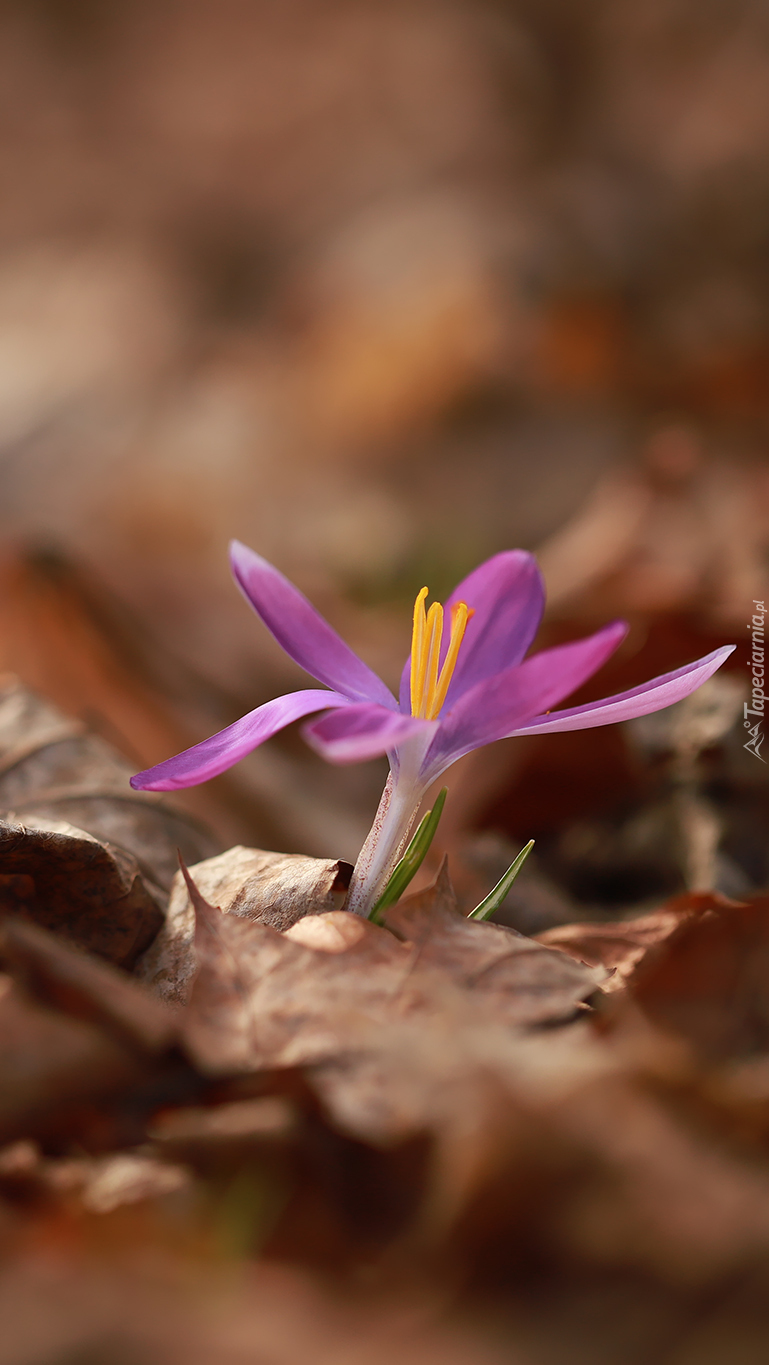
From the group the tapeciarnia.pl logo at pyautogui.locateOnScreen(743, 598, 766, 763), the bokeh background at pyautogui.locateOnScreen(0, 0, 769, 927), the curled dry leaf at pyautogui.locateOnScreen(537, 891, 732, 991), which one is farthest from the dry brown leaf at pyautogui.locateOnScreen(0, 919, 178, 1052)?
the tapeciarnia.pl logo at pyautogui.locateOnScreen(743, 598, 766, 763)

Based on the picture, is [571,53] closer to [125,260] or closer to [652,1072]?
[125,260]

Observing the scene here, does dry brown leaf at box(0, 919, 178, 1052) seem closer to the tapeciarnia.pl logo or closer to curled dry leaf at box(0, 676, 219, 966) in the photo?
curled dry leaf at box(0, 676, 219, 966)

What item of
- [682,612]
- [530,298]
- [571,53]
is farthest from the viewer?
[571,53]

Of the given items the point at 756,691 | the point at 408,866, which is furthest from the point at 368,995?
the point at 756,691

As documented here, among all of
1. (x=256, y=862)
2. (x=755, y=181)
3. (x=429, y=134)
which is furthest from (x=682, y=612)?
(x=429, y=134)

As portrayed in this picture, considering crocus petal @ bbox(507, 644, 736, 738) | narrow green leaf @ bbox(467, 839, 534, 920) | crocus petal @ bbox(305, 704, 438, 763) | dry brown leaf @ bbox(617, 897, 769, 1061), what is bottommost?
dry brown leaf @ bbox(617, 897, 769, 1061)

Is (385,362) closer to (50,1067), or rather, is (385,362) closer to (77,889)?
(77,889)
